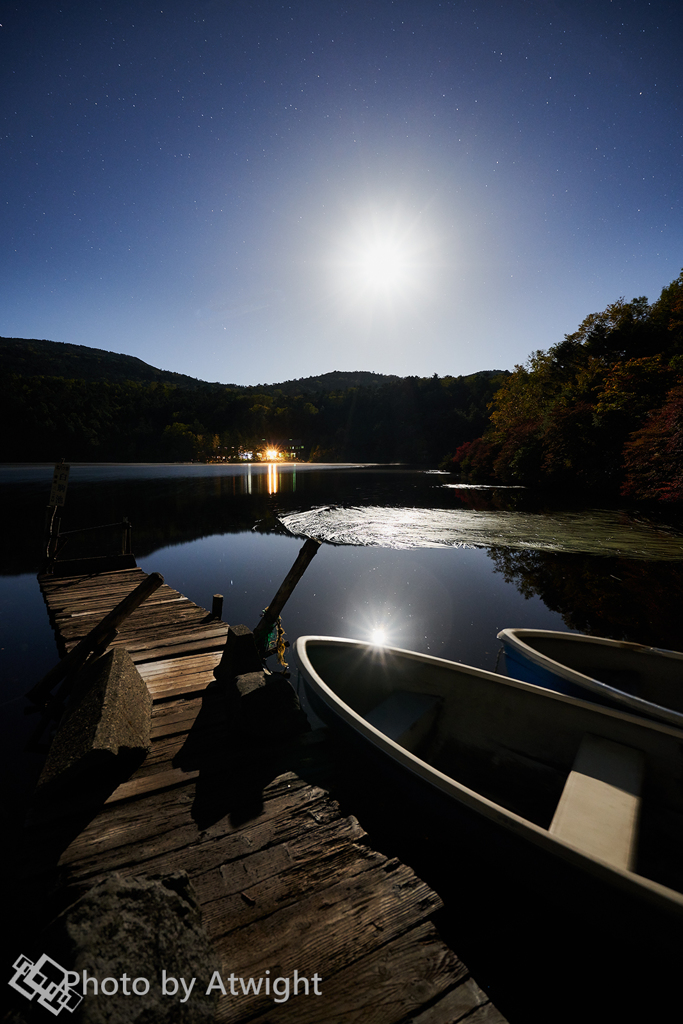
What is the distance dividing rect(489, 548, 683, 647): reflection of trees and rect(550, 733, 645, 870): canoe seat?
6.21m

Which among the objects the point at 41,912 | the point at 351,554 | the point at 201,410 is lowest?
the point at 351,554

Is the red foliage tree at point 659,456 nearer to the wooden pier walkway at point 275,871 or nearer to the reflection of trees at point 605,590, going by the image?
the reflection of trees at point 605,590

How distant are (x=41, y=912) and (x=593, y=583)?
44.3ft

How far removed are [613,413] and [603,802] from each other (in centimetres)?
3465

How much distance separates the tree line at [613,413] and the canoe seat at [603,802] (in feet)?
78.2

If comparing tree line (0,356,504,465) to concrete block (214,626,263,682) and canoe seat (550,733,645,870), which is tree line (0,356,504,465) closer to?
concrete block (214,626,263,682)

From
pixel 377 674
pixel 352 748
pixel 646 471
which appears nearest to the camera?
pixel 352 748

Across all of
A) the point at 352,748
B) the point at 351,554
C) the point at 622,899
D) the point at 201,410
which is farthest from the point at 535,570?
the point at 201,410

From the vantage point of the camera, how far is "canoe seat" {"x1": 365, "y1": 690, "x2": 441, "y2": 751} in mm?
4258

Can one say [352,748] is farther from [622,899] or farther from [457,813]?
[622,899]

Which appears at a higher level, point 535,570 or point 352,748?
point 352,748

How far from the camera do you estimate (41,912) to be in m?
2.64

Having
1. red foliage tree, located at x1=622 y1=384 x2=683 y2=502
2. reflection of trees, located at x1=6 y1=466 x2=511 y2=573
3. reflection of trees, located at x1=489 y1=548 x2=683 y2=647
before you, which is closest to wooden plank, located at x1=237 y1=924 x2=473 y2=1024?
reflection of trees, located at x1=489 y1=548 x2=683 y2=647

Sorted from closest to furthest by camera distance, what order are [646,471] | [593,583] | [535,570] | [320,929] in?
[320,929], [593,583], [535,570], [646,471]
